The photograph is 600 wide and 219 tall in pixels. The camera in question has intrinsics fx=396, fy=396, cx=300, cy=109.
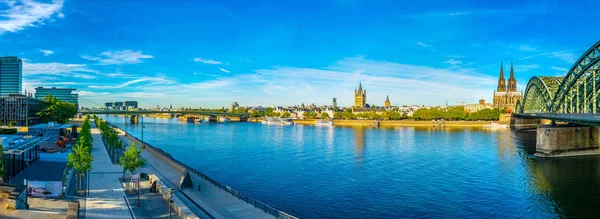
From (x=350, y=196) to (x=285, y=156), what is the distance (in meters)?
24.0

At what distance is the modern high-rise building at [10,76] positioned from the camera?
141375 millimetres

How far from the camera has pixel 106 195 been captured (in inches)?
886

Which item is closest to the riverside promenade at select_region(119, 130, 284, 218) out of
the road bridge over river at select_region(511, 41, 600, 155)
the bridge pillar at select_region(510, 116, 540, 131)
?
the road bridge over river at select_region(511, 41, 600, 155)

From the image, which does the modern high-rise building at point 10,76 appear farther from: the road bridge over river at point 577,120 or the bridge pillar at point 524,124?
the bridge pillar at point 524,124

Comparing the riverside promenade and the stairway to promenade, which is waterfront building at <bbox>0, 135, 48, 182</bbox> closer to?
the riverside promenade

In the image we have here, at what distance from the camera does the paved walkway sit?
18.8m

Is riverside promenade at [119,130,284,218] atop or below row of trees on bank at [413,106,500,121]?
below

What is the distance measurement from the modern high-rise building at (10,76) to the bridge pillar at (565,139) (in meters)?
159

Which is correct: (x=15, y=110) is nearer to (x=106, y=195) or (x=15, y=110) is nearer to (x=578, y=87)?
(x=106, y=195)

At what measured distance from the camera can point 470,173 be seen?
41812 mm

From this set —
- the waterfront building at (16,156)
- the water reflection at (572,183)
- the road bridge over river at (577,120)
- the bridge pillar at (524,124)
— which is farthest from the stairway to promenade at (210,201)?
the bridge pillar at (524,124)

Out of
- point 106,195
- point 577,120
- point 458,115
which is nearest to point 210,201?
point 106,195

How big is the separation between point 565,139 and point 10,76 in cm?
16705

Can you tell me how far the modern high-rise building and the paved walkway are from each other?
13803cm
